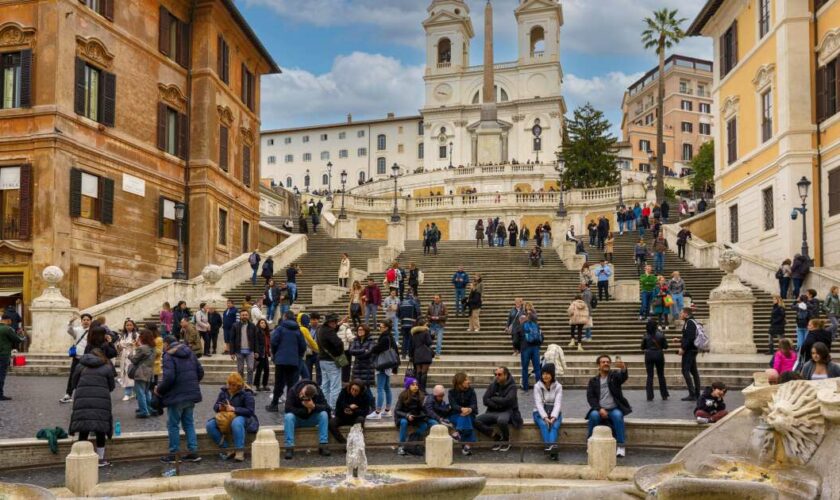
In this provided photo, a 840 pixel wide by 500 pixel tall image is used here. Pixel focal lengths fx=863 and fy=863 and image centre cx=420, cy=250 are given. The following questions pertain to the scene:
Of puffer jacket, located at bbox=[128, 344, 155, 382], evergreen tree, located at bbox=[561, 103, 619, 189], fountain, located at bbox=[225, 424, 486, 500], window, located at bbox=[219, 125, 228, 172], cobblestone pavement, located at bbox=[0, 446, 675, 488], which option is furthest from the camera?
evergreen tree, located at bbox=[561, 103, 619, 189]

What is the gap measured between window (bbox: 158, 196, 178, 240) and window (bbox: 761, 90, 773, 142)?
20553mm

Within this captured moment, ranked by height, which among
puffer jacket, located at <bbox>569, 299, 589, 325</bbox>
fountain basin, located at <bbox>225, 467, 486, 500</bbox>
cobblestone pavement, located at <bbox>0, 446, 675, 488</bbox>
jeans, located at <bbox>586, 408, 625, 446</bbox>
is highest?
puffer jacket, located at <bbox>569, 299, 589, 325</bbox>

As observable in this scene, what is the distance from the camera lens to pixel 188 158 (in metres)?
Answer: 31.5

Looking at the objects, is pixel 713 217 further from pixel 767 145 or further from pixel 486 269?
pixel 486 269

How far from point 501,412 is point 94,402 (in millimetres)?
5061

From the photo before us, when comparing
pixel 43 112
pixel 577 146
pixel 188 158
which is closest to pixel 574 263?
pixel 188 158

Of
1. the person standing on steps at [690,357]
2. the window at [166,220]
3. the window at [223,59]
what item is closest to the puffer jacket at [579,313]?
the person standing on steps at [690,357]

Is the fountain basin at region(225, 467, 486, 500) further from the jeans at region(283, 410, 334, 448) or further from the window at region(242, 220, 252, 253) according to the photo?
the window at region(242, 220, 252, 253)

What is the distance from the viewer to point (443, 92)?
96.5 m

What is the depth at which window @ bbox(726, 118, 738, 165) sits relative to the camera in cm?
3219

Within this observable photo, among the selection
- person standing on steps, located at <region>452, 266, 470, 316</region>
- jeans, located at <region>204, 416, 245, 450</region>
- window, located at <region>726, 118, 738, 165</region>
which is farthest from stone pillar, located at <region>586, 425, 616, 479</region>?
window, located at <region>726, 118, 738, 165</region>

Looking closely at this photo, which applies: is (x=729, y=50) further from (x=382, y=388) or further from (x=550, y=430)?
(x=550, y=430)

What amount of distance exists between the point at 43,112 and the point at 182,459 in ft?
56.1

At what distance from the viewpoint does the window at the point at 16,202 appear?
2405cm
